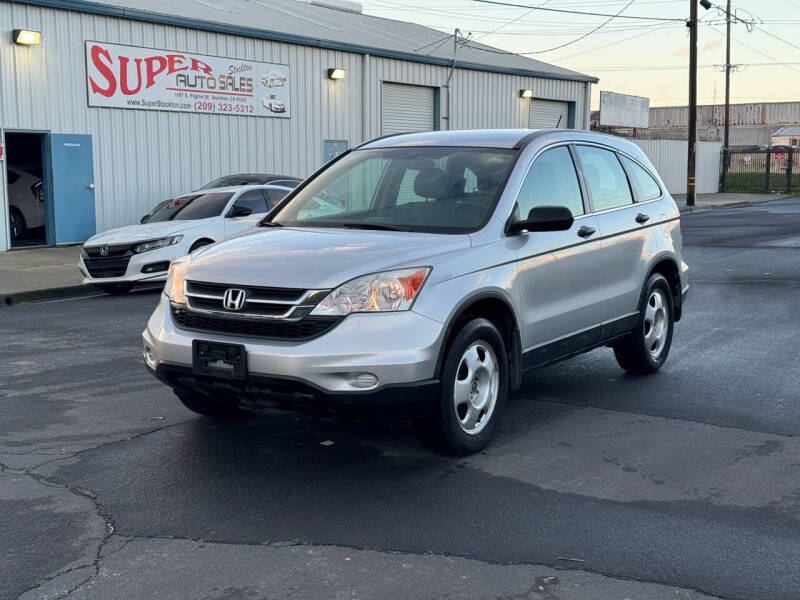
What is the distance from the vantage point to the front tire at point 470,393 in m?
5.32

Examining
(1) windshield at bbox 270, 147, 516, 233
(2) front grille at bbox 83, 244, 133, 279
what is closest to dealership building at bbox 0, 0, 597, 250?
(2) front grille at bbox 83, 244, 133, 279

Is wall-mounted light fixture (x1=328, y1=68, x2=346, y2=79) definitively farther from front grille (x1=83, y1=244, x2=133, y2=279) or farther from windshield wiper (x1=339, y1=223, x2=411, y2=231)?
windshield wiper (x1=339, y1=223, x2=411, y2=231)

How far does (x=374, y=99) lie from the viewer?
2725cm

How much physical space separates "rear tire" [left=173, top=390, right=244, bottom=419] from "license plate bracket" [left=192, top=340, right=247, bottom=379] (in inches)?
27.2

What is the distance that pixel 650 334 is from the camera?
7816mm

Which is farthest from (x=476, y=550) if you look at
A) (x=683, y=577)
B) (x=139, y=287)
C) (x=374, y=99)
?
(x=374, y=99)

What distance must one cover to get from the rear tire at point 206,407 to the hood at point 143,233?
25.6 ft

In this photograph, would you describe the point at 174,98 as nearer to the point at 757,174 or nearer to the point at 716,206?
the point at 716,206

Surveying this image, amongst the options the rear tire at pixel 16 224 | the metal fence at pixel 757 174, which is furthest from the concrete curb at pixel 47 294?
the metal fence at pixel 757 174

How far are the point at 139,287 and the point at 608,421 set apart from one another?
979 cm

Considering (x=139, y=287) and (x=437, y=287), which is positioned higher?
(x=437, y=287)

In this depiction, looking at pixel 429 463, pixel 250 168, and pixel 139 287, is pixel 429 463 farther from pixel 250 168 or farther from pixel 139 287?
pixel 250 168

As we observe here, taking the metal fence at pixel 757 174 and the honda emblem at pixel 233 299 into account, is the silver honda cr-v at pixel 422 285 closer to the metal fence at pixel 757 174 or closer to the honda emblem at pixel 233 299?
the honda emblem at pixel 233 299

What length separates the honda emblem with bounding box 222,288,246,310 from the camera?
5.21 metres
